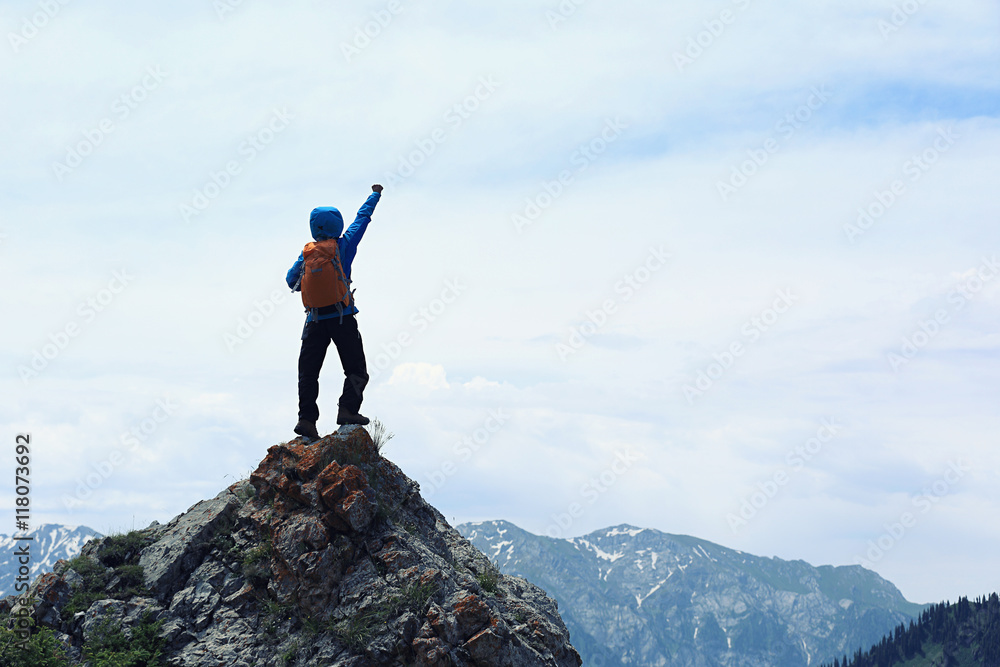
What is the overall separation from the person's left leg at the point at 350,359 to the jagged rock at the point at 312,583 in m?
0.79

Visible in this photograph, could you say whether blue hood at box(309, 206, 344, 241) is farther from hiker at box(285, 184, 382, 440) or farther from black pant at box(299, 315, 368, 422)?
black pant at box(299, 315, 368, 422)

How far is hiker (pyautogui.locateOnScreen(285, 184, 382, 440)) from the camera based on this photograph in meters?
17.2

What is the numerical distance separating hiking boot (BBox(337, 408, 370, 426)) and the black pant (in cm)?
6

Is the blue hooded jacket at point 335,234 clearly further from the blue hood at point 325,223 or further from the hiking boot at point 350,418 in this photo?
the hiking boot at point 350,418

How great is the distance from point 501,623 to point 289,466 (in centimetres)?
515

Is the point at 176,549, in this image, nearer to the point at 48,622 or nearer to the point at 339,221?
the point at 48,622

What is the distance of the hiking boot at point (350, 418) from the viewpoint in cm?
1756

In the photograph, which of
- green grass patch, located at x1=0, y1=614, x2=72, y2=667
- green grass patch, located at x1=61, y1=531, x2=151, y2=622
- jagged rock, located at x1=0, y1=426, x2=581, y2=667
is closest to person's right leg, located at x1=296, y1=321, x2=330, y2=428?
jagged rock, located at x1=0, y1=426, x2=581, y2=667

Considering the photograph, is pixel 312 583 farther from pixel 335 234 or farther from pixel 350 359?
pixel 335 234

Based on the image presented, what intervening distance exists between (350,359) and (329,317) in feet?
3.24

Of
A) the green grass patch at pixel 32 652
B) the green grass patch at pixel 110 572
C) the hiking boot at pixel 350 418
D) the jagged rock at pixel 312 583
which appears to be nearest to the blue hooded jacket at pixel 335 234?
the hiking boot at pixel 350 418

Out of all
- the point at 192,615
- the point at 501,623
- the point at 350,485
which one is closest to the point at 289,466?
the point at 350,485

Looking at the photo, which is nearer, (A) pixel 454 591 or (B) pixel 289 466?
(A) pixel 454 591

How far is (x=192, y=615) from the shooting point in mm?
15016
